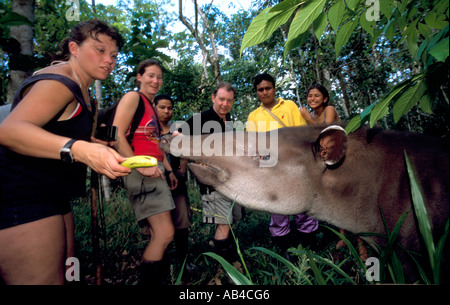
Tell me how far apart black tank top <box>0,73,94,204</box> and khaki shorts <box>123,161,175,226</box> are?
1.05m

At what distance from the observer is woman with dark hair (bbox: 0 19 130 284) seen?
1.33 metres

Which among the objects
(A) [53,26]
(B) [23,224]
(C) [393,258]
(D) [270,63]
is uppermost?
(D) [270,63]

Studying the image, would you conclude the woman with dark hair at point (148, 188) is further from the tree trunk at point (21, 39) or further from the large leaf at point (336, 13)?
the large leaf at point (336, 13)

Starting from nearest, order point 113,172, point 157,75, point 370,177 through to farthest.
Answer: point 113,172 < point 370,177 < point 157,75

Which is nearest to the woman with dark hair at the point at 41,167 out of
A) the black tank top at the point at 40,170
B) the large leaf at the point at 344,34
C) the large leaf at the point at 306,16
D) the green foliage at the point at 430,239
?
the black tank top at the point at 40,170

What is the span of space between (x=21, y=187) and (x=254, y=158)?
1.88 metres

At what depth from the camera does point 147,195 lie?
9.48 ft

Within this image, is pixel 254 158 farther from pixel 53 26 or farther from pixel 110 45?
pixel 53 26

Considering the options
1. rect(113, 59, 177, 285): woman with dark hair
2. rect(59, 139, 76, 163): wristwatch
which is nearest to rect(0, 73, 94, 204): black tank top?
rect(59, 139, 76, 163): wristwatch

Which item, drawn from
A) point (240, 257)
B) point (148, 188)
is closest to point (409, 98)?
point (240, 257)

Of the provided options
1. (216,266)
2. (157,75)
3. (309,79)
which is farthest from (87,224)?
(309,79)

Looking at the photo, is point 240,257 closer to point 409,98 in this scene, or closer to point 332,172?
point 332,172

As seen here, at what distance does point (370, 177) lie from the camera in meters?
2.15

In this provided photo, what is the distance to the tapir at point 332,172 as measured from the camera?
191 cm
